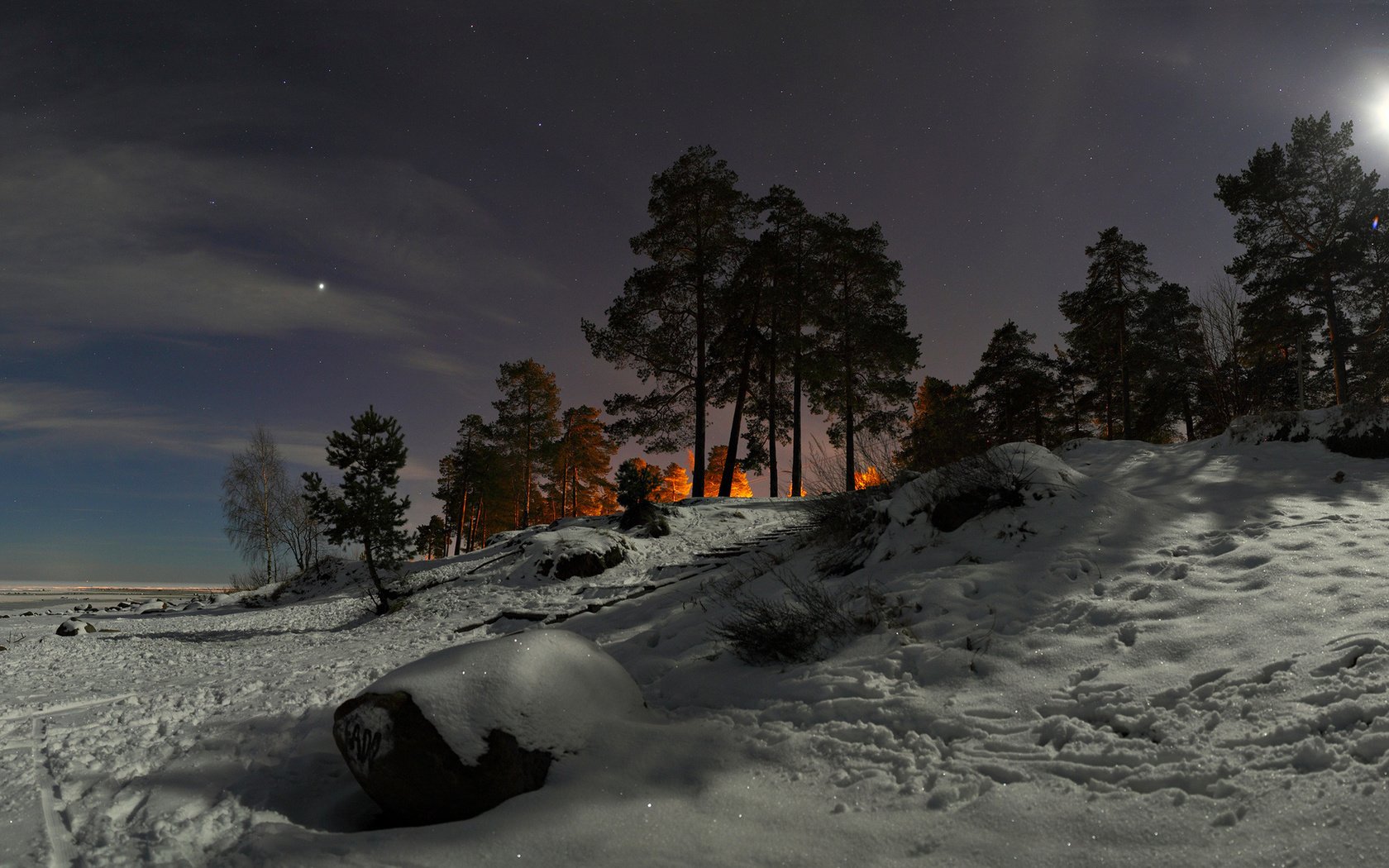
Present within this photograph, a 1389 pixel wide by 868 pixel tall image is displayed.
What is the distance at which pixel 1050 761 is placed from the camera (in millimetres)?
2941

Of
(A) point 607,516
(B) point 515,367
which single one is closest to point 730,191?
(A) point 607,516

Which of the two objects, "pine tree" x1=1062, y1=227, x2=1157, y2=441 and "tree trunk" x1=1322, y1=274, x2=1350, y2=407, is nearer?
Answer: "tree trunk" x1=1322, y1=274, x2=1350, y2=407

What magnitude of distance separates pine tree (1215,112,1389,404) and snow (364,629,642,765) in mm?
27076

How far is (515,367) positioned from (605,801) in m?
34.7

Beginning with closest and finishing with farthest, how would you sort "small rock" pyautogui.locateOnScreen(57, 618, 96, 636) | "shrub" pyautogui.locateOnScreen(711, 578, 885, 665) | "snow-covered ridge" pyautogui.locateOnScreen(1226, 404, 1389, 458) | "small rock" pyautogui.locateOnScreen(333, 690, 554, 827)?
"small rock" pyautogui.locateOnScreen(333, 690, 554, 827) < "shrub" pyautogui.locateOnScreen(711, 578, 885, 665) < "snow-covered ridge" pyautogui.locateOnScreen(1226, 404, 1389, 458) < "small rock" pyautogui.locateOnScreen(57, 618, 96, 636)

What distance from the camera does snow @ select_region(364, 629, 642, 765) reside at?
3465 millimetres

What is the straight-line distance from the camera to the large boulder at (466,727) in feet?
10.9

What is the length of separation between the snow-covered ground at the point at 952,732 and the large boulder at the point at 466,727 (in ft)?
0.57

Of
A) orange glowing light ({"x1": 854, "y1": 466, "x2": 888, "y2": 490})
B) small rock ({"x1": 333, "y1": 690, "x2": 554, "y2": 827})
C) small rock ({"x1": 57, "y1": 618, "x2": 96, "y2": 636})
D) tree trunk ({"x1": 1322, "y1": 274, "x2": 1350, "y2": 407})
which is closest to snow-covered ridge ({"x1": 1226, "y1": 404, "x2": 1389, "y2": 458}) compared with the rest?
orange glowing light ({"x1": 854, "y1": 466, "x2": 888, "y2": 490})

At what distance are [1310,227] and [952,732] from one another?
94.3ft

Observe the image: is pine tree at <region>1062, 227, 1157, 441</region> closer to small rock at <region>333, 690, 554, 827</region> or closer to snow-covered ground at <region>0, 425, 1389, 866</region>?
snow-covered ground at <region>0, 425, 1389, 866</region>

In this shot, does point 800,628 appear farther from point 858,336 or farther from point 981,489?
point 858,336

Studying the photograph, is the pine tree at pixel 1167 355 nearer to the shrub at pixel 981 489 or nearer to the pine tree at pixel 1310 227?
the pine tree at pixel 1310 227

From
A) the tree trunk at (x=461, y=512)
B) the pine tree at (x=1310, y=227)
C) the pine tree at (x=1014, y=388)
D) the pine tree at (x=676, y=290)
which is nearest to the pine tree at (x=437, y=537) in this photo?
the tree trunk at (x=461, y=512)
